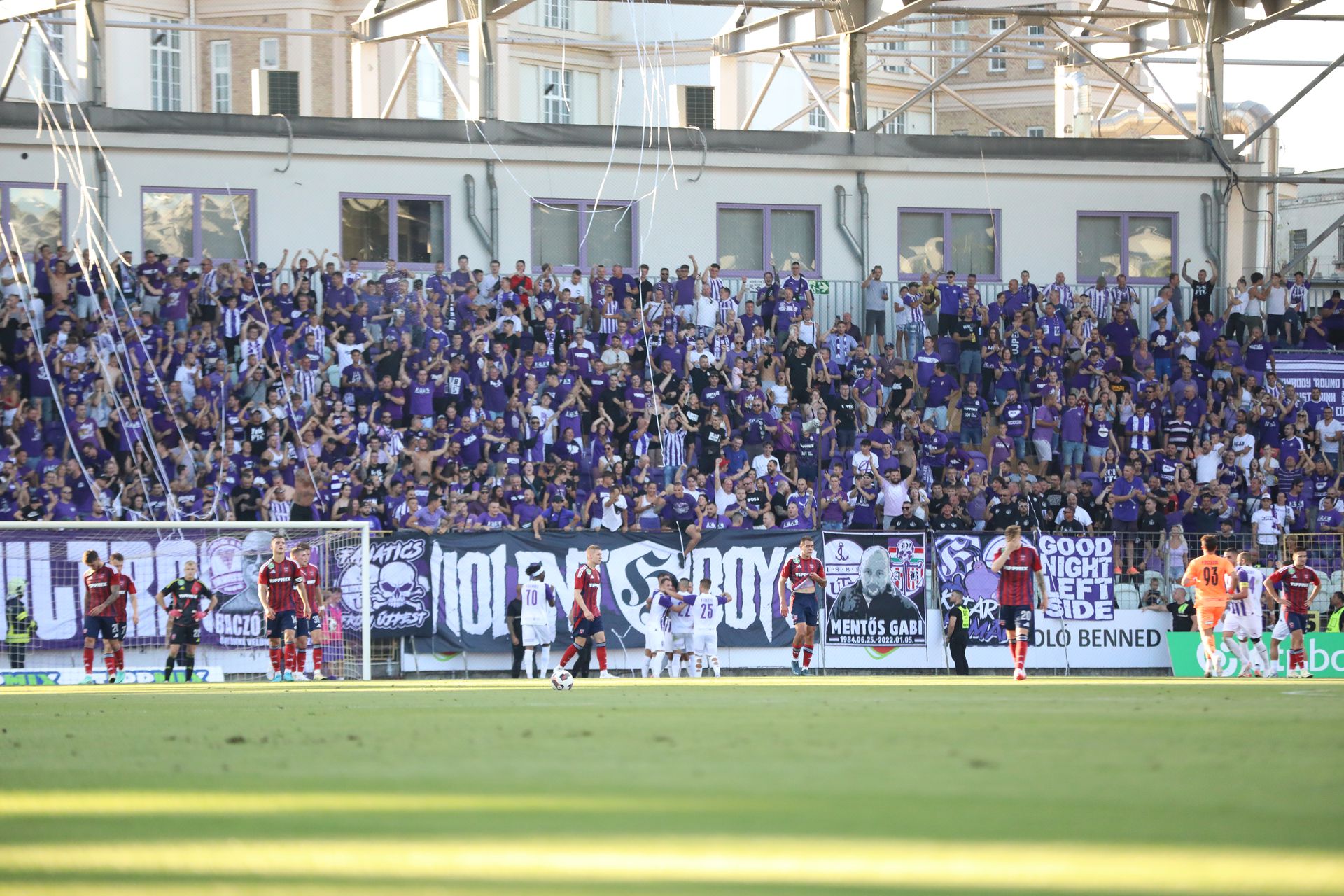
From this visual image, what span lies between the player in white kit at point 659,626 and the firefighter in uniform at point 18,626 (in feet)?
29.2

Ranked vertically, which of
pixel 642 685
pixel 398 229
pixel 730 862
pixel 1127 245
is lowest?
pixel 642 685

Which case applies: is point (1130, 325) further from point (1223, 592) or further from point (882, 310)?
point (1223, 592)

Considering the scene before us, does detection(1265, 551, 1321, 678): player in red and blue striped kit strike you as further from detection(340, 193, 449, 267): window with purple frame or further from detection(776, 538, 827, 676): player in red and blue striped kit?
detection(340, 193, 449, 267): window with purple frame

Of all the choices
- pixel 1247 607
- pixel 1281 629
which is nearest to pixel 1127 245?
pixel 1281 629

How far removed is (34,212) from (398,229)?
683 centimetres

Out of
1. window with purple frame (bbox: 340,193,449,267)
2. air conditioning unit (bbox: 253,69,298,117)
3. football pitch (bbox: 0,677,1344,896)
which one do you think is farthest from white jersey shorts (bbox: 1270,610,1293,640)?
air conditioning unit (bbox: 253,69,298,117)

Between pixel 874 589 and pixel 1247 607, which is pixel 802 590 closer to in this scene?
pixel 874 589

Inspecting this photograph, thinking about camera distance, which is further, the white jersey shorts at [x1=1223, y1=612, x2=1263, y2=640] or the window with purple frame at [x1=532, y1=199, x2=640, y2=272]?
the window with purple frame at [x1=532, y1=199, x2=640, y2=272]

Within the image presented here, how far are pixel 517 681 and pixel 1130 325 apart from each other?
16102mm

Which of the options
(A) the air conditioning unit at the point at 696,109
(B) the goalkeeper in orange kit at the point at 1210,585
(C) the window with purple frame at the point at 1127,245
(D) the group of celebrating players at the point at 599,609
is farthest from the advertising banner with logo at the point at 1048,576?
(A) the air conditioning unit at the point at 696,109

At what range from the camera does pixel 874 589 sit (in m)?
27.1

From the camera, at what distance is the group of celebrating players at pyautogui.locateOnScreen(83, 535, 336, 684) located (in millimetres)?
22906

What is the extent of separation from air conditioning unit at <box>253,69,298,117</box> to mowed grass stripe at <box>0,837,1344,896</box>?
32532 millimetres

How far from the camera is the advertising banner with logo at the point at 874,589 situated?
26969 mm
